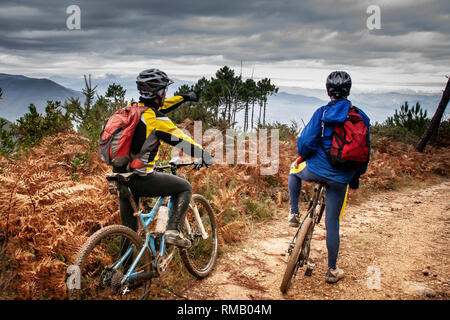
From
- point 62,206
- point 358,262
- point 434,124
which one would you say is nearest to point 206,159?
point 62,206

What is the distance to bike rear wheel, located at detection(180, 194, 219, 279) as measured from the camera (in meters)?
4.22

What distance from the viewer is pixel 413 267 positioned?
481cm

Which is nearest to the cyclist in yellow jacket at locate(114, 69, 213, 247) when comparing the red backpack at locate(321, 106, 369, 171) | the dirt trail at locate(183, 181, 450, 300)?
the dirt trail at locate(183, 181, 450, 300)

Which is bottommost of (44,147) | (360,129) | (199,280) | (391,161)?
(199,280)

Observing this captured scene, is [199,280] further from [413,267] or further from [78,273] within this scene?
[413,267]

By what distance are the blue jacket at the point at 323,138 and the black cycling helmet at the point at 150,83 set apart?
1.73 metres

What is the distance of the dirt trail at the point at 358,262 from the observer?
4074 mm

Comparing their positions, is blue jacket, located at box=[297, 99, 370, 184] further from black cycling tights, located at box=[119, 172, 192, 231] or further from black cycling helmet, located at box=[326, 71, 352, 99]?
black cycling tights, located at box=[119, 172, 192, 231]

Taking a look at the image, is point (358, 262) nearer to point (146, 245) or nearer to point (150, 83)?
point (146, 245)

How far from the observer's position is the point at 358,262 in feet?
16.5

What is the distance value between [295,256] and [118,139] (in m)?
2.31

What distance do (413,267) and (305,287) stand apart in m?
1.87

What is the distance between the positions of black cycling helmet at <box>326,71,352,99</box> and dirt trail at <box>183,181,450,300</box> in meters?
2.45
